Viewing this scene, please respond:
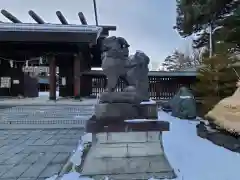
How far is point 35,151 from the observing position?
470 cm

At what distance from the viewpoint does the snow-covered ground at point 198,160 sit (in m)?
3.56

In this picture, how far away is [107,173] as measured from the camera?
3.39m

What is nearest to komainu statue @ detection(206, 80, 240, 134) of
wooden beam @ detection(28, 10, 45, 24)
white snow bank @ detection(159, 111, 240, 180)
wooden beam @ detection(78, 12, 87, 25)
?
white snow bank @ detection(159, 111, 240, 180)

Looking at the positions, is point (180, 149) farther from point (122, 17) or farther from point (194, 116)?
point (122, 17)

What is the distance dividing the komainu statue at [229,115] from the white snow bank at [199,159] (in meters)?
0.49

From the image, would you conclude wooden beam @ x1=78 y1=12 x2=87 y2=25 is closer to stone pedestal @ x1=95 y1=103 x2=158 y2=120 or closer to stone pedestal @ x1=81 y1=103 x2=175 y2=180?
stone pedestal @ x1=95 y1=103 x2=158 y2=120

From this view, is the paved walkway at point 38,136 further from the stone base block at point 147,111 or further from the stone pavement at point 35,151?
the stone base block at point 147,111

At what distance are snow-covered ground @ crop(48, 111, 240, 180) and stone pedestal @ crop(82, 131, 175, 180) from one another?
0.26 meters

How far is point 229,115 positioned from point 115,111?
123 inches

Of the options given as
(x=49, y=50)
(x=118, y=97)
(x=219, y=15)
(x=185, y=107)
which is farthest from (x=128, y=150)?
(x=49, y=50)

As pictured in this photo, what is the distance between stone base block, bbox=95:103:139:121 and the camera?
3.55 m

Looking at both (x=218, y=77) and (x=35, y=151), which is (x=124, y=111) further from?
(x=218, y=77)

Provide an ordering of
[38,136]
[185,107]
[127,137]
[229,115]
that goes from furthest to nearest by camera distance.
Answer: [185,107] < [38,136] < [229,115] < [127,137]

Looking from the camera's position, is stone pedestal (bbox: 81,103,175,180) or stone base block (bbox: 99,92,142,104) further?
stone base block (bbox: 99,92,142,104)
